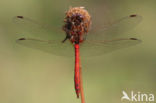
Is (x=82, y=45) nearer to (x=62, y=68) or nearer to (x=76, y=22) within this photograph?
(x=76, y=22)

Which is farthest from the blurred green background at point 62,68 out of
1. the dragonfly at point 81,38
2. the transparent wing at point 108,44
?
the transparent wing at point 108,44

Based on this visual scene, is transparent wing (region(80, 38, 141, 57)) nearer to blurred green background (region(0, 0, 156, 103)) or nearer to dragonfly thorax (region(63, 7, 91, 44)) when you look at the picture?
dragonfly thorax (region(63, 7, 91, 44))

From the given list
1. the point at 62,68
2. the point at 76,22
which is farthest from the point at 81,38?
the point at 62,68

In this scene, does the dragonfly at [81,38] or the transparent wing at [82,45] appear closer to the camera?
the dragonfly at [81,38]

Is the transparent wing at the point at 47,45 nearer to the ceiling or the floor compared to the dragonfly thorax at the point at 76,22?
nearer to the floor

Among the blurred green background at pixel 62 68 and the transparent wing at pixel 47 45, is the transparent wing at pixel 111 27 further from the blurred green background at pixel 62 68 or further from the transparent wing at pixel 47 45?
the blurred green background at pixel 62 68

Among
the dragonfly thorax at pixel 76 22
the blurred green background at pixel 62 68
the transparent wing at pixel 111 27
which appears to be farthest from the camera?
the blurred green background at pixel 62 68
